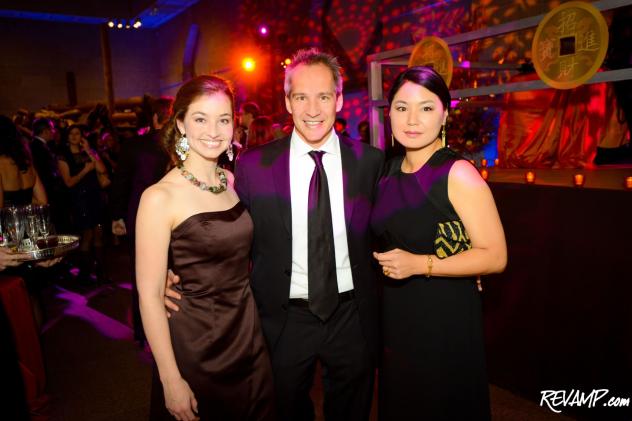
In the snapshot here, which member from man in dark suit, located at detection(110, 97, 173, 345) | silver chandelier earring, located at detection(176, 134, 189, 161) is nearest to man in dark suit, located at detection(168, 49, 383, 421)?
silver chandelier earring, located at detection(176, 134, 189, 161)

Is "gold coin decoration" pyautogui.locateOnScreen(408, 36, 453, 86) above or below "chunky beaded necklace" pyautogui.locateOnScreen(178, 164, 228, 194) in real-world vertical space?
above

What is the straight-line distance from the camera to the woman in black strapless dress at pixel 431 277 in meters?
1.61

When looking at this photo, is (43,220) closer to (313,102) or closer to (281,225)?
(281,225)

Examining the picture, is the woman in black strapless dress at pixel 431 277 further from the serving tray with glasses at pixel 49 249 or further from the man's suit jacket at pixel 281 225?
the serving tray with glasses at pixel 49 249

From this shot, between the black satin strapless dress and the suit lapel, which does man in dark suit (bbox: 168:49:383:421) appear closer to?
the suit lapel

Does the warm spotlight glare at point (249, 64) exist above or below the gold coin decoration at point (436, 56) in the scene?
above

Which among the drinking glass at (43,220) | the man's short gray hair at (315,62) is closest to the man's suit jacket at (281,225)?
the man's short gray hair at (315,62)

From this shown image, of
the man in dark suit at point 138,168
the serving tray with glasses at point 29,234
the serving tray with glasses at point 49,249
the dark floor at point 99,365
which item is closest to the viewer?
the serving tray with glasses at point 49,249

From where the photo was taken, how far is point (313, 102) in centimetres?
183

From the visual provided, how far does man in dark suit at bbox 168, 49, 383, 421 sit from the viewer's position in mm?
1779

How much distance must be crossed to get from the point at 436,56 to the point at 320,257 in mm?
1719

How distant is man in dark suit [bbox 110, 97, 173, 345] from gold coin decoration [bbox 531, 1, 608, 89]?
2.46 meters

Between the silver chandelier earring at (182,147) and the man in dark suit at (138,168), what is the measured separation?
1753mm

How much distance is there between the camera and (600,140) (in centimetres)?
378
